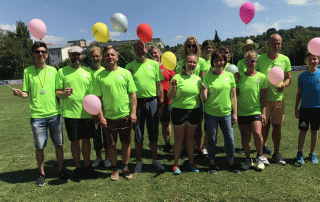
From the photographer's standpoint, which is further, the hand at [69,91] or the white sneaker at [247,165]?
the white sneaker at [247,165]

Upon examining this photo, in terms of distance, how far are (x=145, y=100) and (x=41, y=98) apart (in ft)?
5.69

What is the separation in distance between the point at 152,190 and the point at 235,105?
202 centimetres

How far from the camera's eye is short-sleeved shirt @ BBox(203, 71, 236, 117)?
3.50 metres

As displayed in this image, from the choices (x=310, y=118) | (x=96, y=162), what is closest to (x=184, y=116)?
(x=96, y=162)

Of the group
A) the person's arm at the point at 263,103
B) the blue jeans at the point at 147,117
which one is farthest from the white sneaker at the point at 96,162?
the person's arm at the point at 263,103

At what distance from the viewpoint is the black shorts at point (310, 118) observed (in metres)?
3.91

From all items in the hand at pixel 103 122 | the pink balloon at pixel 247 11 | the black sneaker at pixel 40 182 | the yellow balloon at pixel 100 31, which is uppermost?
the pink balloon at pixel 247 11

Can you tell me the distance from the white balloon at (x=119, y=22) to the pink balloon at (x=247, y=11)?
265 cm

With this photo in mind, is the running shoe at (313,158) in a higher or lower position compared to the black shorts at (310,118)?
lower

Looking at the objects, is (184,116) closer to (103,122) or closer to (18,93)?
(103,122)

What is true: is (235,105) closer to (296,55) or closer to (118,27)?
(118,27)

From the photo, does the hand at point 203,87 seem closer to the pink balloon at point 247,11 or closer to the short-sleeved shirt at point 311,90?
the short-sleeved shirt at point 311,90

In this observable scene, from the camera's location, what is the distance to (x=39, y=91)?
11.1 feet

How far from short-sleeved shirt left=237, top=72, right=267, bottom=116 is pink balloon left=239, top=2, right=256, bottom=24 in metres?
1.68
